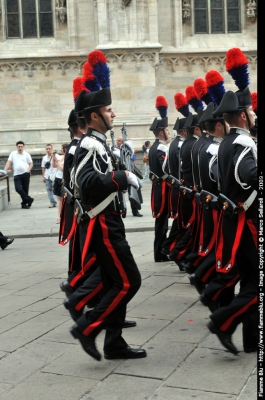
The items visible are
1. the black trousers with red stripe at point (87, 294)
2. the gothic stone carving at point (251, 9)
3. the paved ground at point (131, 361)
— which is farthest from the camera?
the gothic stone carving at point (251, 9)

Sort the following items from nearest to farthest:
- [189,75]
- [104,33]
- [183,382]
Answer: [183,382] → [104,33] → [189,75]

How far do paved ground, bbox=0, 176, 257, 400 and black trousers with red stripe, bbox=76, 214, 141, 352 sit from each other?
258mm

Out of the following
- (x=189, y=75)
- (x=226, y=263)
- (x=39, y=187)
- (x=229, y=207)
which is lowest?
(x=39, y=187)

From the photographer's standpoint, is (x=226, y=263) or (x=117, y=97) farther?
(x=117, y=97)

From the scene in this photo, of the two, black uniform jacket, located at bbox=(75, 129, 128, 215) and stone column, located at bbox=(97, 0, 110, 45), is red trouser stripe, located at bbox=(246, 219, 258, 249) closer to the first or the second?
black uniform jacket, located at bbox=(75, 129, 128, 215)

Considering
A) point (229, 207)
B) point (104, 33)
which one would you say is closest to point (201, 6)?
point (104, 33)

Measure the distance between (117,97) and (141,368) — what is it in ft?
60.6

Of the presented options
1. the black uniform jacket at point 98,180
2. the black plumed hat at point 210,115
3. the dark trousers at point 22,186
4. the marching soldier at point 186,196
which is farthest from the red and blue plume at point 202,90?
the dark trousers at point 22,186

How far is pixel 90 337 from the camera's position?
182 inches

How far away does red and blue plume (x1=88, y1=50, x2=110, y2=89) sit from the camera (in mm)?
5297

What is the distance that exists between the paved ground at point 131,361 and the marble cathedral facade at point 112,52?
47.9ft

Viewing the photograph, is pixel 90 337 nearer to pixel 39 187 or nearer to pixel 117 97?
pixel 39 187

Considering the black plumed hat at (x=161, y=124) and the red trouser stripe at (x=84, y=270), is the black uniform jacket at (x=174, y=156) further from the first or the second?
the red trouser stripe at (x=84, y=270)

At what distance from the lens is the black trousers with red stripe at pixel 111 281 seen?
4.64 metres
